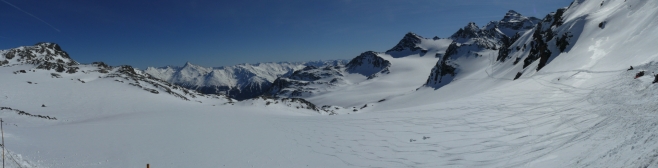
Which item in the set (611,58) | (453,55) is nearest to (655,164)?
(611,58)

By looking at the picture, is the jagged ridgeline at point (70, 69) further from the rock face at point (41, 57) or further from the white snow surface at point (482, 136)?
the white snow surface at point (482, 136)

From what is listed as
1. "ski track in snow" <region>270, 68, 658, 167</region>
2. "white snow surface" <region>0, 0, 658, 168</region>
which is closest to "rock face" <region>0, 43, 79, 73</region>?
"white snow surface" <region>0, 0, 658, 168</region>

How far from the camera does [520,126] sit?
9.69 metres

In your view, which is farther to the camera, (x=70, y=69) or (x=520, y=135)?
(x=70, y=69)

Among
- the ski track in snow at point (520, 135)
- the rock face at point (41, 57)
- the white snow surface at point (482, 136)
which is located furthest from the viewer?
the rock face at point (41, 57)

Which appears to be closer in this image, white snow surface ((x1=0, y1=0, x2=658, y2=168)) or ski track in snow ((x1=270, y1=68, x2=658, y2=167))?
ski track in snow ((x1=270, y1=68, x2=658, y2=167))

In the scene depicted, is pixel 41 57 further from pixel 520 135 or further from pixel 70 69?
pixel 520 135

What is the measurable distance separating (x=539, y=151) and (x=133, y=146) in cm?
1962

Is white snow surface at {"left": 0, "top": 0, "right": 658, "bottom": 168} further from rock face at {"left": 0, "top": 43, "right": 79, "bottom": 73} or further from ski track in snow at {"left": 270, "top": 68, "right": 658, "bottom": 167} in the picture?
rock face at {"left": 0, "top": 43, "right": 79, "bottom": 73}

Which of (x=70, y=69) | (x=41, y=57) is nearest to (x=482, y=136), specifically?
(x=70, y=69)

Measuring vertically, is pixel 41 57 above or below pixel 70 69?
above

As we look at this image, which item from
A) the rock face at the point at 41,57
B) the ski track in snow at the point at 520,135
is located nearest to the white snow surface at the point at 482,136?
the ski track in snow at the point at 520,135

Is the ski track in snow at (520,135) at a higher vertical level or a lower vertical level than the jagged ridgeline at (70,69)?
lower

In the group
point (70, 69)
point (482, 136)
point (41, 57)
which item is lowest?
point (482, 136)
